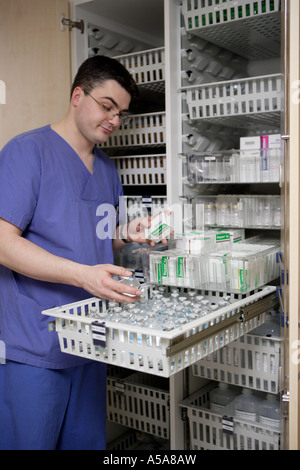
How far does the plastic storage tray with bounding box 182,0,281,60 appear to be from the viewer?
172 cm

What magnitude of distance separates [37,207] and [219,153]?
75cm

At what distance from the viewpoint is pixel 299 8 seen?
122 centimetres

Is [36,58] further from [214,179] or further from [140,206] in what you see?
[214,179]

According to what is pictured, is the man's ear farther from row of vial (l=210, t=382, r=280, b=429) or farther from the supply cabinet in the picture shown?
row of vial (l=210, t=382, r=280, b=429)

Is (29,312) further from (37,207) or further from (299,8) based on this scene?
(299,8)

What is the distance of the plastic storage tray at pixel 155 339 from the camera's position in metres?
1.12

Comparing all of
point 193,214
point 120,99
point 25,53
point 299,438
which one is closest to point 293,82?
point 120,99

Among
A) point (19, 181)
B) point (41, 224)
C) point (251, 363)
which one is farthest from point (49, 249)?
point (251, 363)

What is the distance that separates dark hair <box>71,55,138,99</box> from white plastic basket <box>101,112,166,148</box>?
38 cm

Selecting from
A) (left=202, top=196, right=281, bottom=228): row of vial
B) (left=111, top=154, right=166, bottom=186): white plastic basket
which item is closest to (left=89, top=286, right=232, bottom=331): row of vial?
(left=202, top=196, right=281, bottom=228): row of vial

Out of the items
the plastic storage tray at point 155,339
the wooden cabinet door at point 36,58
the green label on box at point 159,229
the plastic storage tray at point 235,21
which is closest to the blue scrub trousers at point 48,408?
the plastic storage tray at point 155,339

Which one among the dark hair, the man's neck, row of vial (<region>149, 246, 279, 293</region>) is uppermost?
the dark hair

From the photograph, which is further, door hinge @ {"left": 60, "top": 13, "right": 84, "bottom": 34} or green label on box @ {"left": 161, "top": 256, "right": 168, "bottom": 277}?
door hinge @ {"left": 60, "top": 13, "right": 84, "bottom": 34}

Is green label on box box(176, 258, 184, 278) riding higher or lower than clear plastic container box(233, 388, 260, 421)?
higher
